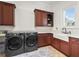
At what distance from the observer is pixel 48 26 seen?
1974mm

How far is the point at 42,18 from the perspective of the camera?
6.54ft

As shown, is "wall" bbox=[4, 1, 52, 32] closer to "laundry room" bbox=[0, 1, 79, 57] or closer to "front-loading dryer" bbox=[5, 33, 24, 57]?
"laundry room" bbox=[0, 1, 79, 57]

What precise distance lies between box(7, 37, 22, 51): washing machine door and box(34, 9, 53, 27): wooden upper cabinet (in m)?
0.83

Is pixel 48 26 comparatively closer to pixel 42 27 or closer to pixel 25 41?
pixel 42 27

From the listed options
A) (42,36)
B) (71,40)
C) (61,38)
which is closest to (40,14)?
(42,36)

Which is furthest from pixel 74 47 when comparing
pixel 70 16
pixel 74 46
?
pixel 70 16

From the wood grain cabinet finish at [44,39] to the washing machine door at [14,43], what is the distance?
0.72 meters

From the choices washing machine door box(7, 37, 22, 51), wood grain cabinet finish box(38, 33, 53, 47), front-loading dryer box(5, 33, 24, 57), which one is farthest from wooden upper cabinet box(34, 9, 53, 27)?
washing machine door box(7, 37, 22, 51)

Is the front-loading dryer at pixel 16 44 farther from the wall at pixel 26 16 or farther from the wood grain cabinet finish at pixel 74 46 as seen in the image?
the wood grain cabinet finish at pixel 74 46

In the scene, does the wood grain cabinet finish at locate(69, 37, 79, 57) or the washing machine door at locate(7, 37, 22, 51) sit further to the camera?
the washing machine door at locate(7, 37, 22, 51)

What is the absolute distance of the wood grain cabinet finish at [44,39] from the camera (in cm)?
200

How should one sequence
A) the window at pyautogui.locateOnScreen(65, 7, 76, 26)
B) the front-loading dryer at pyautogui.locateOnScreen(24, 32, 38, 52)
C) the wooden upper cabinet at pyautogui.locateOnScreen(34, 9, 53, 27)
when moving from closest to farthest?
the wooden upper cabinet at pyautogui.locateOnScreen(34, 9, 53, 27), the window at pyautogui.locateOnScreen(65, 7, 76, 26), the front-loading dryer at pyautogui.locateOnScreen(24, 32, 38, 52)

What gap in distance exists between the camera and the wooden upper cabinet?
194cm

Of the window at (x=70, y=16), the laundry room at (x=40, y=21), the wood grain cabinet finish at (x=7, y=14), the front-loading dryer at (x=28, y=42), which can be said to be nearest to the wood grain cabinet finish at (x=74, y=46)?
the laundry room at (x=40, y=21)
